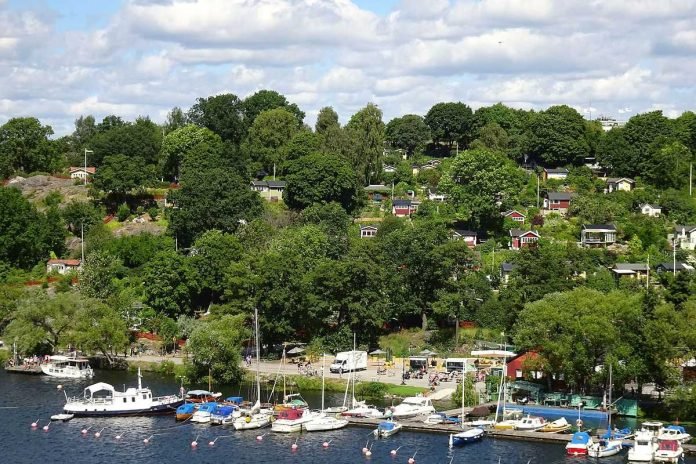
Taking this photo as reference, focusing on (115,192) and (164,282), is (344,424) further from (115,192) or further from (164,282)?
(115,192)

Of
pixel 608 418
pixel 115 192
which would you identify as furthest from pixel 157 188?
pixel 608 418

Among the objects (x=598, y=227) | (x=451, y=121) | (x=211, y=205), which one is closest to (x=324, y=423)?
(x=211, y=205)

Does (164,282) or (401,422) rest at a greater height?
(164,282)

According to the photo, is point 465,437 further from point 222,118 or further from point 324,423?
point 222,118

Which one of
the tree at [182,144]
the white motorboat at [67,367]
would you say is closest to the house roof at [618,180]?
the tree at [182,144]

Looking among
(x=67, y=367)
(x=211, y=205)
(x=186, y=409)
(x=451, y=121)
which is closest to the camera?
(x=186, y=409)

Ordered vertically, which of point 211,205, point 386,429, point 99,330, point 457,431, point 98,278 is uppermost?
point 211,205
